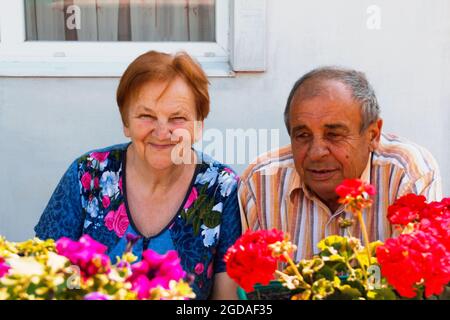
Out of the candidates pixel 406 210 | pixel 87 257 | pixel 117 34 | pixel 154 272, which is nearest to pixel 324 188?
pixel 406 210

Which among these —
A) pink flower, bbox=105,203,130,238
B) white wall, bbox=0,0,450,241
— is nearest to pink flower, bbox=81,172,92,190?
pink flower, bbox=105,203,130,238

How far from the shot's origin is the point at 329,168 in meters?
2.41

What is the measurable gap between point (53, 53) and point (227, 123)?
35.8 inches

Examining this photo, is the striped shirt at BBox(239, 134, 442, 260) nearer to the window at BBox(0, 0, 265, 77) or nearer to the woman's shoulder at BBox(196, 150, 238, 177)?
the woman's shoulder at BBox(196, 150, 238, 177)

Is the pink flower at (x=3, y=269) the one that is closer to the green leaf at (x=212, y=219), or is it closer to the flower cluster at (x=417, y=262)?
the flower cluster at (x=417, y=262)

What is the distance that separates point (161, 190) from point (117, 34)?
45.2 inches

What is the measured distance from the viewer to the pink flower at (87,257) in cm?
133

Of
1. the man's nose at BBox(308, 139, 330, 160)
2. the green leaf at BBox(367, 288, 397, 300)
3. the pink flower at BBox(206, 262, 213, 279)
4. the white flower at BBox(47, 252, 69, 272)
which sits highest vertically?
the man's nose at BBox(308, 139, 330, 160)

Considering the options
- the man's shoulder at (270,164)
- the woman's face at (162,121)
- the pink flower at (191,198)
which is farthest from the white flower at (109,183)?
the man's shoulder at (270,164)

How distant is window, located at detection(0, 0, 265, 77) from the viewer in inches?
124

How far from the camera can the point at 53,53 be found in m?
3.24

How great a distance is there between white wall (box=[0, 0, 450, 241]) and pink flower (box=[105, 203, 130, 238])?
2.86ft

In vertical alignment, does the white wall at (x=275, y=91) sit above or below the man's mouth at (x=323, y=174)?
above
